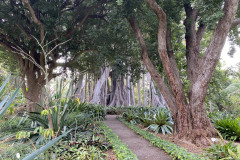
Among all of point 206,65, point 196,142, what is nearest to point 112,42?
point 206,65

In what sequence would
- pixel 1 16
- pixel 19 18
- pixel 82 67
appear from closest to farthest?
pixel 1 16, pixel 19 18, pixel 82 67

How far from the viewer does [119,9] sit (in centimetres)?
554

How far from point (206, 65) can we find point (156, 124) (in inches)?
107

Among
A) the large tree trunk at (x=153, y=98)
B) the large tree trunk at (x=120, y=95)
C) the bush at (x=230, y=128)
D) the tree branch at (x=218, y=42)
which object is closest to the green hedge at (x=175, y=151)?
the tree branch at (x=218, y=42)

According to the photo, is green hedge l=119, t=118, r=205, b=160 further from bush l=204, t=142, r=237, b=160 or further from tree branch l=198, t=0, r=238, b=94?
tree branch l=198, t=0, r=238, b=94

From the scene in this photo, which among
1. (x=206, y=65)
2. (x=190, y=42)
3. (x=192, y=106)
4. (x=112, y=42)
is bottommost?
(x=192, y=106)

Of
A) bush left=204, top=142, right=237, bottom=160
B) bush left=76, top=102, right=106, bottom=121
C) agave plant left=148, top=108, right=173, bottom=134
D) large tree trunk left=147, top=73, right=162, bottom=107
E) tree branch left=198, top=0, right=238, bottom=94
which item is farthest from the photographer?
large tree trunk left=147, top=73, right=162, bottom=107

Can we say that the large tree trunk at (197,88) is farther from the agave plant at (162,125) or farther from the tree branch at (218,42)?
the agave plant at (162,125)

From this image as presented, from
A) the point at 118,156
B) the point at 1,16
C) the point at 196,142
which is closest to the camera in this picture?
the point at 118,156

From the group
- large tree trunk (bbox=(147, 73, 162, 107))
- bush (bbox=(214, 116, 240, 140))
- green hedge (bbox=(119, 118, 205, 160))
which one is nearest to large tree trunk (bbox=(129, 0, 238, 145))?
bush (bbox=(214, 116, 240, 140))

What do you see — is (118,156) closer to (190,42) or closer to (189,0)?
(190,42)

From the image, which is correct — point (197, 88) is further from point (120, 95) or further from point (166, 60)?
point (120, 95)

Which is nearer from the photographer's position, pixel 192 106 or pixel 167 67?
pixel 192 106

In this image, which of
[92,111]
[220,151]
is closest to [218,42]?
[220,151]
